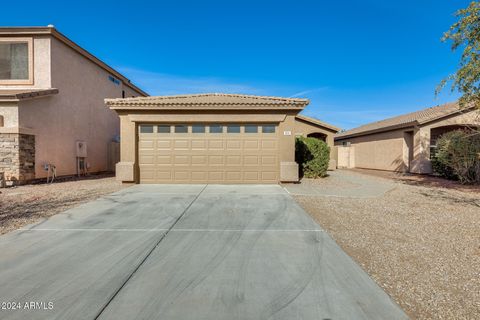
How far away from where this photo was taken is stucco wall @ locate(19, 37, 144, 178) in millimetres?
11539

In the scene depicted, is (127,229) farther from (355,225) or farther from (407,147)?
(407,147)

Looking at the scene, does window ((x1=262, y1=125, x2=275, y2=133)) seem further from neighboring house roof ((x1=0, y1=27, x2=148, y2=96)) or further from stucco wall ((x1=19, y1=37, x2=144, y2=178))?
neighboring house roof ((x1=0, y1=27, x2=148, y2=96))

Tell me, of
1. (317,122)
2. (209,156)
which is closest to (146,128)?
(209,156)

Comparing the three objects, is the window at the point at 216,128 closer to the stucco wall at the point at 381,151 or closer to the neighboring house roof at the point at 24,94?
the neighboring house roof at the point at 24,94

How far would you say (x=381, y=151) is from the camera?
19.5 meters

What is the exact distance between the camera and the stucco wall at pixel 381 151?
17359 mm

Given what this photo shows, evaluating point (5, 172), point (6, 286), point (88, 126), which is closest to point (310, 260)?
point (6, 286)

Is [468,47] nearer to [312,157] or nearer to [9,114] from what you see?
[312,157]

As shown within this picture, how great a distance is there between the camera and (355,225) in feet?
17.4

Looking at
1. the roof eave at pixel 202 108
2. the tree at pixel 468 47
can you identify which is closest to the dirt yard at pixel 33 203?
the roof eave at pixel 202 108

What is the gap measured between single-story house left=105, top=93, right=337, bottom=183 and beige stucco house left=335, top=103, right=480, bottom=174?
1062 cm

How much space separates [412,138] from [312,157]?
941 centimetres

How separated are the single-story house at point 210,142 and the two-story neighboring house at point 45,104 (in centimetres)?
429

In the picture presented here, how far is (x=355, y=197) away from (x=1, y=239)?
30.8 ft
